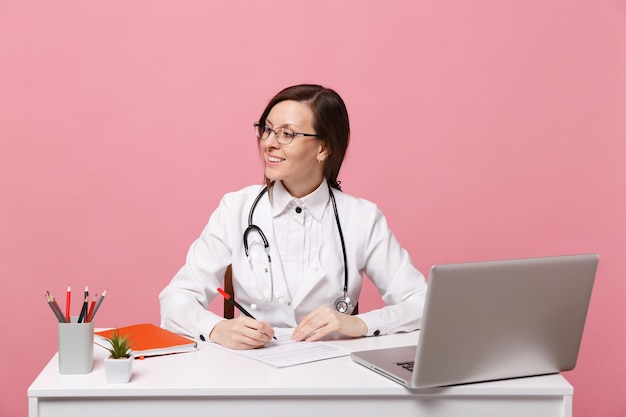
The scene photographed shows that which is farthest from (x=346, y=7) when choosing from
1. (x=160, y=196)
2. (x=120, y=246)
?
(x=120, y=246)

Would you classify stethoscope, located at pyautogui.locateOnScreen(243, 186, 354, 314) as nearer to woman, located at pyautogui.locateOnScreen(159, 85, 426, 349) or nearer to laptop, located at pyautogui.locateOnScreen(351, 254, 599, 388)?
woman, located at pyautogui.locateOnScreen(159, 85, 426, 349)

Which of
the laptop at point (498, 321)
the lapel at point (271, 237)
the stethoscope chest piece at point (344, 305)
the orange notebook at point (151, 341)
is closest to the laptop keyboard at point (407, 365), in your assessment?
the laptop at point (498, 321)

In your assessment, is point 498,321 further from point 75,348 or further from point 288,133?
point 288,133

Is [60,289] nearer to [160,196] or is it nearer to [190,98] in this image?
[160,196]

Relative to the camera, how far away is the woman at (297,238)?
2.55 meters

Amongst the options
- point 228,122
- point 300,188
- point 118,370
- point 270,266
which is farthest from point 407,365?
point 228,122

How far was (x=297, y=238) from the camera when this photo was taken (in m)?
2.63

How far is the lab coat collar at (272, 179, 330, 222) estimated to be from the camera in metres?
2.63

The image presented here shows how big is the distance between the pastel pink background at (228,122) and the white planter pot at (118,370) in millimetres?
1939

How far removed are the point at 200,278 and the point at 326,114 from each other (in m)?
0.63

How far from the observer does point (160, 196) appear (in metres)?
3.66

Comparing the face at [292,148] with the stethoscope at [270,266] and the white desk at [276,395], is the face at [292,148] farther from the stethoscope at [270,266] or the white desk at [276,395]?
the white desk at [276,395]

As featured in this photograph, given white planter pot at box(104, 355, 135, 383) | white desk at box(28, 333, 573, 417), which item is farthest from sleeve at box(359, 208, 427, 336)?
white planter pot at box(104, 355, 135, 383)

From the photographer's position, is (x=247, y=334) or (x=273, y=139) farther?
(x=273, y=139)
